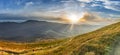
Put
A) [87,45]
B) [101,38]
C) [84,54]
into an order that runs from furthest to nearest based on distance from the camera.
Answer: [101,38] < [87,45] < [84,54]

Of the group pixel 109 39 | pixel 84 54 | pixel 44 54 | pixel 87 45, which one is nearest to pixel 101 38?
pixel 109 39

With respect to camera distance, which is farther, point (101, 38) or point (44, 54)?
point (44, 54)

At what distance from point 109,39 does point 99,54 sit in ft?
70.1

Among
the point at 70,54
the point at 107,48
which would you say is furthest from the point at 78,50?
A: the point at 107,48

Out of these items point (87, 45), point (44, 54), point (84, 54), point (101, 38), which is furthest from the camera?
point (44, 54)

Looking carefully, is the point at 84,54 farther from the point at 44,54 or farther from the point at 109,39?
the point at 44,54

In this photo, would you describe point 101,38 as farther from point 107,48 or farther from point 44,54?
point 44,54

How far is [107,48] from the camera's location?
14438cm

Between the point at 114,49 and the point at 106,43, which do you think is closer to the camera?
the point at 114,49

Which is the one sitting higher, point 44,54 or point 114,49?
point 114,49

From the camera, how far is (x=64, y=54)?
16250 centimetres

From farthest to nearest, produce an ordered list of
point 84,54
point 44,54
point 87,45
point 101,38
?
1. point 44,54
2. point 101,38
3. point 87,45
4. point 84,54

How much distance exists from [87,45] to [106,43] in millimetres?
11672

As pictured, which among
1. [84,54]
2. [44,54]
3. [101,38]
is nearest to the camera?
[84,54]
